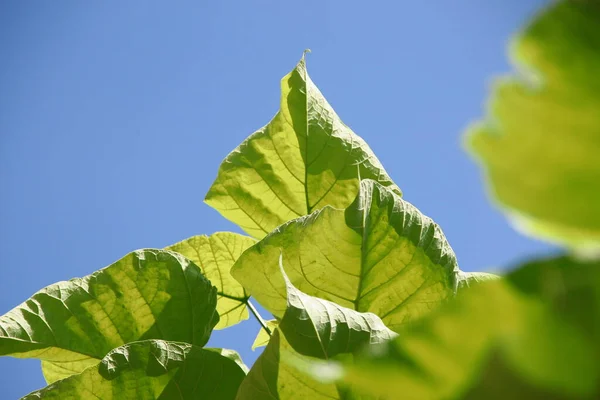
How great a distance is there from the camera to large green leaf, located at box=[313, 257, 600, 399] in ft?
0.30

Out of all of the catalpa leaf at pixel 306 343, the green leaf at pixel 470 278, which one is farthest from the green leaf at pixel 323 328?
the green leaf at pixel 470 278

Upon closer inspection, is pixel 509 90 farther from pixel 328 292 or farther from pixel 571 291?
pixel 328 292

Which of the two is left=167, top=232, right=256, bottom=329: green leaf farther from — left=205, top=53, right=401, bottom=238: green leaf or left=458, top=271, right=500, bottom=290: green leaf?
left=458, top=271, right=500, bottom=290: green leaf

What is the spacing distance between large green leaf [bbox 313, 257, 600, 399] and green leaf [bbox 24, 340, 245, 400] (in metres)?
0.41

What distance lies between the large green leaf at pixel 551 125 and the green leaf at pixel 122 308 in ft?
1.61

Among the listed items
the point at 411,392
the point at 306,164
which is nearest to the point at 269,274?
the point at 306,164

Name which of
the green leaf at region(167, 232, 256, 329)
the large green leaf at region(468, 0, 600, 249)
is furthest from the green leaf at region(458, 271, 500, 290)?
the large green leaf at region(468, 0, 600, 249)

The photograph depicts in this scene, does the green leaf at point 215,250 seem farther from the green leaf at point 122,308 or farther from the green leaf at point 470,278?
the green leaf at point 470,278

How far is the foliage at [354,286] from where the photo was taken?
99mm

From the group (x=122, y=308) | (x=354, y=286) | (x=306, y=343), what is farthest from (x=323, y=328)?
(x=122, y=308)

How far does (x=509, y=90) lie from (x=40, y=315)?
0.55 meters

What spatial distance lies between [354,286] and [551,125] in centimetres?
38

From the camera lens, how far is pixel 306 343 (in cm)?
37

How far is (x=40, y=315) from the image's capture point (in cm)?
57
